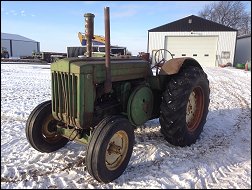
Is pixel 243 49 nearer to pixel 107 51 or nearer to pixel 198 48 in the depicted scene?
pixel 198 48

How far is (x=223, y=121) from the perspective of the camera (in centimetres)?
531

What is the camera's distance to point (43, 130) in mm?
3502

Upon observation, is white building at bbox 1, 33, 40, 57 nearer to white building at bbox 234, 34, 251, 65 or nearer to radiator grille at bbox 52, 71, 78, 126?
white building at bbox 234, 34, 251, 65

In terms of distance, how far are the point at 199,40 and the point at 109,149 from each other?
21.7 meters

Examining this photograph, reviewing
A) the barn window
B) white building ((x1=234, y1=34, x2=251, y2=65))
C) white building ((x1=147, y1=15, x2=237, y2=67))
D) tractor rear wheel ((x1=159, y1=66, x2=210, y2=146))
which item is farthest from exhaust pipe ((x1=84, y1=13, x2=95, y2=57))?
white building ((x1=234, y1=34, x2=251, y2=65))

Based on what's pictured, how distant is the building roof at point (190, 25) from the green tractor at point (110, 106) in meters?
20.1

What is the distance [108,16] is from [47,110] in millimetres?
1579

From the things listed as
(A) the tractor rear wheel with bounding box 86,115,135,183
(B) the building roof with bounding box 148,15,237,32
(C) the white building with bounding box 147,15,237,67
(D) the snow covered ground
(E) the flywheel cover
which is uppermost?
(B) the building roof with bounding box 148,15,237,32

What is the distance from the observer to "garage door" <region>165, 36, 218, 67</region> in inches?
896

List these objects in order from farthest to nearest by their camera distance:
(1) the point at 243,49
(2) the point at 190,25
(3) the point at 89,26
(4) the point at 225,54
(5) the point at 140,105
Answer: (1) the point at 243,49
(2) the point at 190,25
(4) the point at 225,54
(5) the point at 140,105
(3) the point at 89,26

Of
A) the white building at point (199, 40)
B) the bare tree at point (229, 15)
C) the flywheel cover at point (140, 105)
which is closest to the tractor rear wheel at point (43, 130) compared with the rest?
the flywheel cover at point (140, 105)

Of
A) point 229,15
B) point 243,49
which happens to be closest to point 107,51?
point 243,49

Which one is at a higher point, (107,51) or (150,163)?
(107,51)

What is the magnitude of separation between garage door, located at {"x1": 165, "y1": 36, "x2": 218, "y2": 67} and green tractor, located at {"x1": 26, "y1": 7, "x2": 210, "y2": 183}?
19414 millimetres
